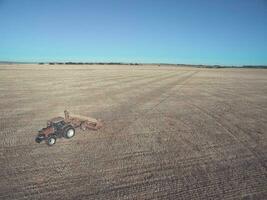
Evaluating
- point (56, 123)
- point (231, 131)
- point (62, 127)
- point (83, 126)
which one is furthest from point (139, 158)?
point (231, 131)

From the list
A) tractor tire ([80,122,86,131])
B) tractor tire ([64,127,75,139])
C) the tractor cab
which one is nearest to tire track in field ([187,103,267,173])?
tractor tire ([80,122,86,131])

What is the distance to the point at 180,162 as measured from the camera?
937cm

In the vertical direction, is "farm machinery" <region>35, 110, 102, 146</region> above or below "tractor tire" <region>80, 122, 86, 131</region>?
above

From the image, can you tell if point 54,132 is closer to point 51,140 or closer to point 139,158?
point 51,140

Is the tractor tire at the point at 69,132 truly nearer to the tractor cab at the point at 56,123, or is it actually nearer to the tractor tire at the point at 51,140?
the tractor cab at the point at 56,123

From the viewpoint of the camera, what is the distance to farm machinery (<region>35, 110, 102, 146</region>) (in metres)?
10.6

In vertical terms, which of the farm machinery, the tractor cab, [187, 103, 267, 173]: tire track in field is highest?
the tractor cab

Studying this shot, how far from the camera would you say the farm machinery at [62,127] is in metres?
10.6

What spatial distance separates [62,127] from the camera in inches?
442

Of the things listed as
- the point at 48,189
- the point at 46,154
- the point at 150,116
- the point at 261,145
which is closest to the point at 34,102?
the point at 150,116

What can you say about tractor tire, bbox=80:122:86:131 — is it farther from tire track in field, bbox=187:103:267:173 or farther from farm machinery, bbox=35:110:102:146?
tire track in field, bbox=187:103:267:173

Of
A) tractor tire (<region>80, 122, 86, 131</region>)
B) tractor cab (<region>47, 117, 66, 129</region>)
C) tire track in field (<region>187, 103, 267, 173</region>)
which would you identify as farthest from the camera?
tractor tire (<region>80, 122, 86, 131</region>)

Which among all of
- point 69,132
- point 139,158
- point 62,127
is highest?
point 62,127

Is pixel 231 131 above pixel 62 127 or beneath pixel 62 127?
beneath
